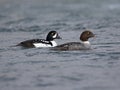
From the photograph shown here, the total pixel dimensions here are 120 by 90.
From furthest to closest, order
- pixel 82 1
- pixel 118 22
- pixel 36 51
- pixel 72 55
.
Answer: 1. pixel 82 1
2. pixel 118 22
3. pixel 36 51
4. pixel 72 55

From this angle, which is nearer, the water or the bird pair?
the water

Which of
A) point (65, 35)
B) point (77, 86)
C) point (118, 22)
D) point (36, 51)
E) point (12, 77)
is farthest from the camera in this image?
point (118, 22)

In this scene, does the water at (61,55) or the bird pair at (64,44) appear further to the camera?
the bird pair at (64,44)

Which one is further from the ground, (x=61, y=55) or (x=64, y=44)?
(x=64, y=44)

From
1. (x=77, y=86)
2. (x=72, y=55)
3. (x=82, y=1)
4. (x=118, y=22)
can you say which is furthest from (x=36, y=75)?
(x=82, y=1)

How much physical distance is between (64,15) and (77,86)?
18268 millimetres

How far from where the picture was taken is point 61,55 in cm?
1666

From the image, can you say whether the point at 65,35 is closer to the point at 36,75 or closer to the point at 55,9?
the point at 36,75

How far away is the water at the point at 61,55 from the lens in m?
13.0

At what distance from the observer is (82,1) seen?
39500 mm

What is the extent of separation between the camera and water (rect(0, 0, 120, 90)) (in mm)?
12984

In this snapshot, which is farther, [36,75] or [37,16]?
[37,16]

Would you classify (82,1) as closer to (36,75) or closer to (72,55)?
(72,55)

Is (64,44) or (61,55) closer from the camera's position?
(61,55)
